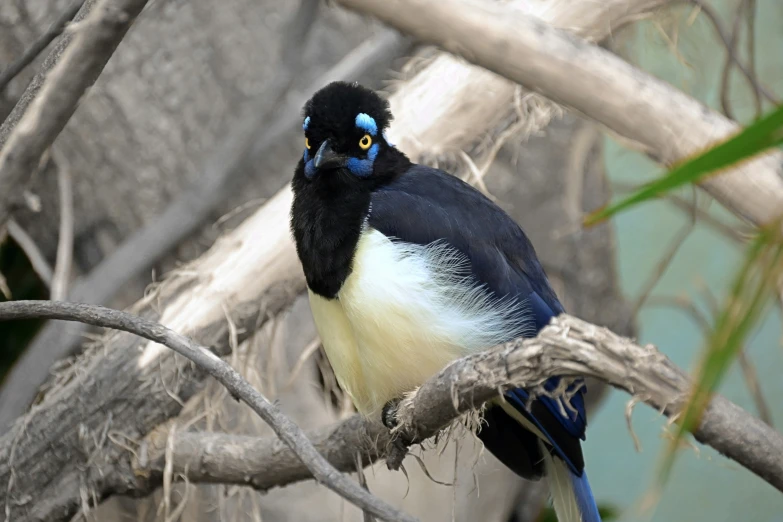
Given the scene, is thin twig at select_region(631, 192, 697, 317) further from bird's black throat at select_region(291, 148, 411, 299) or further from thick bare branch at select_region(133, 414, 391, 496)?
thick bare branch at select_region(133, 414, 391, 496)

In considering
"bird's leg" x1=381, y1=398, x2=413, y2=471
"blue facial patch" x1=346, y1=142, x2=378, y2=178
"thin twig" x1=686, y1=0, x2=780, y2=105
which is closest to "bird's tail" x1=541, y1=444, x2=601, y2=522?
"bird's leg" x1=381, y1=398, x2=413, y2=471

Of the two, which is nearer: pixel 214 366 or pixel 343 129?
pixel 214 366

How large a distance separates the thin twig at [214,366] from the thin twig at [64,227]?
3.23 ft

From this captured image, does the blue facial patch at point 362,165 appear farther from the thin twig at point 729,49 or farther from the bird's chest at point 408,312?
the thin twig at point 729,49

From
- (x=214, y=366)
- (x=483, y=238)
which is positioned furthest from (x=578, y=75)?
(x=214, y=366)

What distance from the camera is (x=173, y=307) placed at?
1940 millimetres

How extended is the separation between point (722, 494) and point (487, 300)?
7.54ft

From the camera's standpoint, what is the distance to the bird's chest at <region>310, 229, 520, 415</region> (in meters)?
1.46

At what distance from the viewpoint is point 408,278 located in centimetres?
148

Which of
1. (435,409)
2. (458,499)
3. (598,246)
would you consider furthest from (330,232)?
(598,246)

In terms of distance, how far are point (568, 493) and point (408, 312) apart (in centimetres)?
53

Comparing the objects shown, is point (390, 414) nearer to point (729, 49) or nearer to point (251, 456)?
point (251, 456)

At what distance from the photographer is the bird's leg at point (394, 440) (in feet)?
4.83

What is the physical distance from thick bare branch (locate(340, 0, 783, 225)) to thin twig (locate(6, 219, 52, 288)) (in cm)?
108
